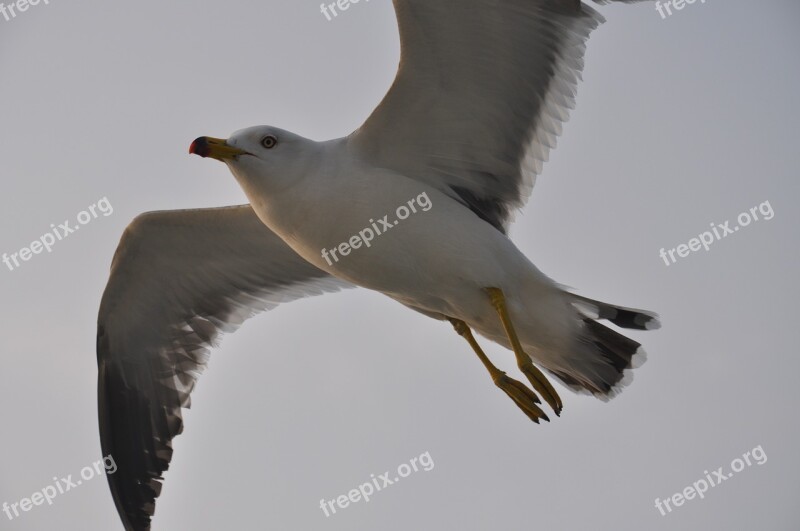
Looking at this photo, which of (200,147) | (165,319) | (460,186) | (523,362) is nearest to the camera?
(200,147)

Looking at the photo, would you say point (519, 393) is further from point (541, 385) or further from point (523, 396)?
point (541, 385)

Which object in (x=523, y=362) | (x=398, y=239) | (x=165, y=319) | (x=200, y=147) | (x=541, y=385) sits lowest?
(x=541, y=385)

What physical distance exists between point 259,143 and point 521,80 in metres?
1.48

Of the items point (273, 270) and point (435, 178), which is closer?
point (435, 178)

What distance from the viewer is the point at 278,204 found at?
5.38 meters

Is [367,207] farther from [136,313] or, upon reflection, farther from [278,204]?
[136,313]

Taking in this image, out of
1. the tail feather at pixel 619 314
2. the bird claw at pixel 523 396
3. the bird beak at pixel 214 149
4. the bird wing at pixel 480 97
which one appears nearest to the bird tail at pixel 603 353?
the tail feather at pixel 619 314

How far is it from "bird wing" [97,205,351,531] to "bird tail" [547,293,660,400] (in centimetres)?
178

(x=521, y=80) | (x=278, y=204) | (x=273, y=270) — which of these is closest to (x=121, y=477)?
(x=273, y=270)

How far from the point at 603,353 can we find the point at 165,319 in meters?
3.04

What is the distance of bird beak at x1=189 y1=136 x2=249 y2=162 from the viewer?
537 cm

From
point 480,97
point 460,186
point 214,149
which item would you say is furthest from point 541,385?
point 214,149

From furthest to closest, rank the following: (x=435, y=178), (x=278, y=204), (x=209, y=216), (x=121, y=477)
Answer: (x=121, y=477) → (x=209, y=216) → (x=435, y=178) → (x=278, y=204)

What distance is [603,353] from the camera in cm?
595
